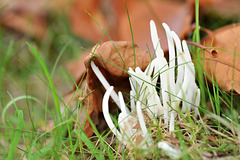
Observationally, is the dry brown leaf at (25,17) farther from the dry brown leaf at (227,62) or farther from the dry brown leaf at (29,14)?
the dry brown leaf at (227,62)

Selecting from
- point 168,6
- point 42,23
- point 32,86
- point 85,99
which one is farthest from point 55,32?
point 85,99

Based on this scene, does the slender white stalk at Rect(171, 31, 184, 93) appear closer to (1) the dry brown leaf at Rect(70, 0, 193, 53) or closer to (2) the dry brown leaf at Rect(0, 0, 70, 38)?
(1) the dry brown leaf at Rect(70, 0, 193, 53)

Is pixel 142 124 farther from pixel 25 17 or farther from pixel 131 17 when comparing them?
pixel 25 17

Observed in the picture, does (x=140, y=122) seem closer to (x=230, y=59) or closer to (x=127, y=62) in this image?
(x=127, y=62)

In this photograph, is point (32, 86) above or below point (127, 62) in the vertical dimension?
below

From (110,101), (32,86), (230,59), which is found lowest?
(32,86)

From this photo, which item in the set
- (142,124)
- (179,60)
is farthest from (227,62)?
(142,124)
